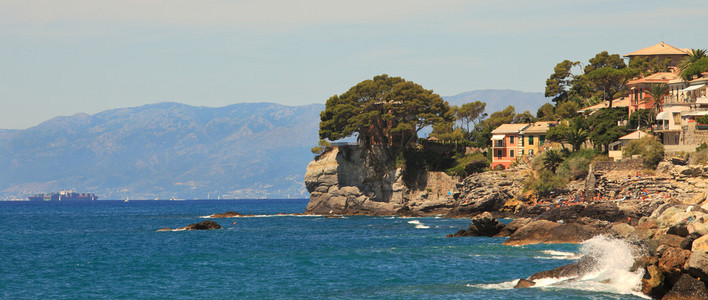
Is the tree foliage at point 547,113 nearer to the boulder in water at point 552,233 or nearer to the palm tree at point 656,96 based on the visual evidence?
the palm tree at point 656,96

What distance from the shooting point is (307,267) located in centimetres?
5122

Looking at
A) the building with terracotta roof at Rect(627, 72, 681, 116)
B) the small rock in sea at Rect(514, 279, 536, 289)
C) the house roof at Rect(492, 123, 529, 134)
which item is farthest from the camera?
the house roof at Rect(492, 123, 529, 134)

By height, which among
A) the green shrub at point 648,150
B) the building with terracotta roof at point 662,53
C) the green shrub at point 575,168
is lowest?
→ the green shrub at point 575,168

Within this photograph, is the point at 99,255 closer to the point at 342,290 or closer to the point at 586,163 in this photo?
the point at 342,290

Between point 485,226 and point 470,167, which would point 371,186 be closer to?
point 470,167

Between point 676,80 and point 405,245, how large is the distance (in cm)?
4659

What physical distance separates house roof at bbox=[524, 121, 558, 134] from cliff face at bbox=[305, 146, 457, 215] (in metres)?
12.6

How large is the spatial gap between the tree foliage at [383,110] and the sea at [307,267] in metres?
33.8

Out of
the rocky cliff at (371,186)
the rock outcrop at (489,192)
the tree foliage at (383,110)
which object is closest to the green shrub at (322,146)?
the rocky cliff at (371,186)

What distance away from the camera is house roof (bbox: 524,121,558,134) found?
10988 centimetres

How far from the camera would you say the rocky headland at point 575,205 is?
3594 centimetres

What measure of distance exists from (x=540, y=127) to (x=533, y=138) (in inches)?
71.8

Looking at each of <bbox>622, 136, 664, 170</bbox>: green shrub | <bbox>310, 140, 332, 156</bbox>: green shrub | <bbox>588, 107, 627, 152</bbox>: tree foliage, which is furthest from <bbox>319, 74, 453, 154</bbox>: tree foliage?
<bbox>622, 136, 664, 170</bbox>: green shrub

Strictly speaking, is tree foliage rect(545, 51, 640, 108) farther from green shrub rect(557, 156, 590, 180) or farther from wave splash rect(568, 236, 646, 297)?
wave splash rect(568, 236, 646, 297)
